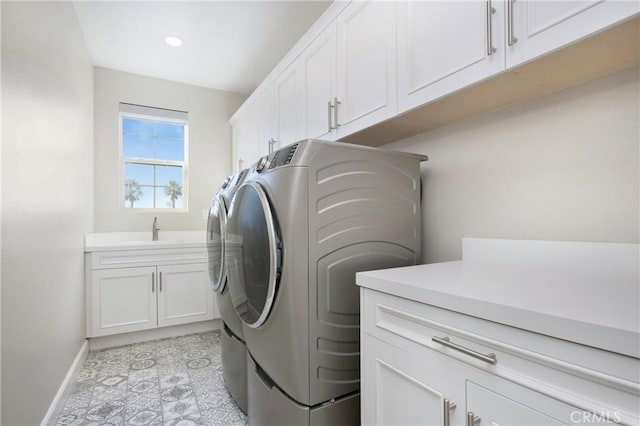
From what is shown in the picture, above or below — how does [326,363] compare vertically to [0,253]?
below

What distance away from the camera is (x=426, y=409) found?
0.78 metres

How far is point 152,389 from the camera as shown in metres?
1.95

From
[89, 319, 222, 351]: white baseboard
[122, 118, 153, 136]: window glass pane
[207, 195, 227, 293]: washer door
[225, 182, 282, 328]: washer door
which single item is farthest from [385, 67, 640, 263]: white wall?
[122, 118, 153, 136]: window glass pane

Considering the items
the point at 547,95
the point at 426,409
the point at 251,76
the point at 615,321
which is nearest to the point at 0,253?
the point at 426,409

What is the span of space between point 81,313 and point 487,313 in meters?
2.88

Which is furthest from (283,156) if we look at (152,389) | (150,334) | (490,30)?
(150,334)

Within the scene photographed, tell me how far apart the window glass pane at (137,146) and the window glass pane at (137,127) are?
45 mm

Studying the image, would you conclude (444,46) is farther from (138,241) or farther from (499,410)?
(138,241)

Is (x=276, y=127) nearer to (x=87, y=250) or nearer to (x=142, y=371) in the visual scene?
(x=87, y=250)

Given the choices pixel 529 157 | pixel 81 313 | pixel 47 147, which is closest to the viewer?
pixel 529 157

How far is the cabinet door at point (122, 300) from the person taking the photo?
8.50 ft

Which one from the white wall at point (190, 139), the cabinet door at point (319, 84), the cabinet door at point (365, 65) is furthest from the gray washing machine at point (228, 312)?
the white wall at point (190, 139)

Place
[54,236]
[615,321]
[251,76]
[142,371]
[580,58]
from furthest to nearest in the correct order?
[251,76]
[142,371]
[54,236]
[580,58]
[615,321]

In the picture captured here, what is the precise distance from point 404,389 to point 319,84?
5.55 feet
